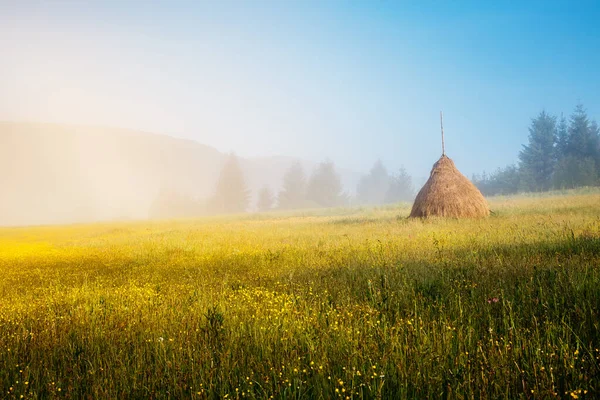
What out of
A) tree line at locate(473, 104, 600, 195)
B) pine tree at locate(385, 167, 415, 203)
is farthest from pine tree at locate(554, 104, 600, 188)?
pine tree at locate(385, 167, 415, 203)

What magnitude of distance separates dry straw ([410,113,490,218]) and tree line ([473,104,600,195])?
48.3 m

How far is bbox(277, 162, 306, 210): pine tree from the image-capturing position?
3637 inches

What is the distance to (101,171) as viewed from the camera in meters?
170

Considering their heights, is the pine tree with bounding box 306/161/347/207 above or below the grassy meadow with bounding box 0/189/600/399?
above

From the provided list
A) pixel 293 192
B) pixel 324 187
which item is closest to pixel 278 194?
pixel 293 192

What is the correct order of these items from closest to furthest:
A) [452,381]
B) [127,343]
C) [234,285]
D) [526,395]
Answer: [526,395] < [452,381] < [127,343] < [234,285]

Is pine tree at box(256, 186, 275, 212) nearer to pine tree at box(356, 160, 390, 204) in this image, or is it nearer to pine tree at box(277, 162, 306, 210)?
pine tree at box(277, 162, 306, 210)

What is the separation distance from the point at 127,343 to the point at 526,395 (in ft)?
12.1

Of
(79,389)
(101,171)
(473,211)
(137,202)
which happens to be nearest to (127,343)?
(79,389)

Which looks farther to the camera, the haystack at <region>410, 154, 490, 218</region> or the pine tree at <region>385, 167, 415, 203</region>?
the pine tree at <region>385, 167, 415, 203</region>

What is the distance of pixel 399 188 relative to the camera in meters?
105

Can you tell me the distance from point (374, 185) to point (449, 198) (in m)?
96.9

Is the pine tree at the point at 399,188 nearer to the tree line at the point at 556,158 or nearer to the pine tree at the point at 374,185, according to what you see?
the pine tree at the point at 374,185

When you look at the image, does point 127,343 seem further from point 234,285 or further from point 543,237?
point 543,237
